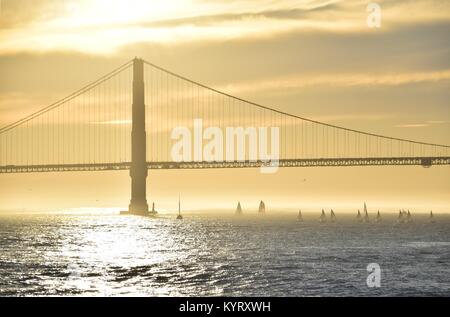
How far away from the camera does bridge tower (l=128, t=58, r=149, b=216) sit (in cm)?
15338

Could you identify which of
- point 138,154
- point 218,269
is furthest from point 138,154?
point 218,269

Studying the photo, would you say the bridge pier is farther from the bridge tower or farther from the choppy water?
the choppy water

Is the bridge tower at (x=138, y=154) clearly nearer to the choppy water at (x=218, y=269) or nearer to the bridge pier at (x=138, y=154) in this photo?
the bridge pier at (x=138, y=154)

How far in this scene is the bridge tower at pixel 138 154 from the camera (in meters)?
153

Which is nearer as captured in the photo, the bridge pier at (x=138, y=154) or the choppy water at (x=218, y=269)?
the choppy water at (x=218, y=269)

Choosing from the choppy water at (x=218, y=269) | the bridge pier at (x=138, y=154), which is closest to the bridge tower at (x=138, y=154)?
the bridge pier at (x=138, y=154)

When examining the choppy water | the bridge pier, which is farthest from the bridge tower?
the choppy water

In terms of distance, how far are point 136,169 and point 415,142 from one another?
49.1 meters

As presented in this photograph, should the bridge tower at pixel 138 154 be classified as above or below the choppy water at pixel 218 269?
above

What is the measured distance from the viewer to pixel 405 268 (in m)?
60.5

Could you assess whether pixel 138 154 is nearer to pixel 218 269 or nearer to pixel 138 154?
pixel 138 154
